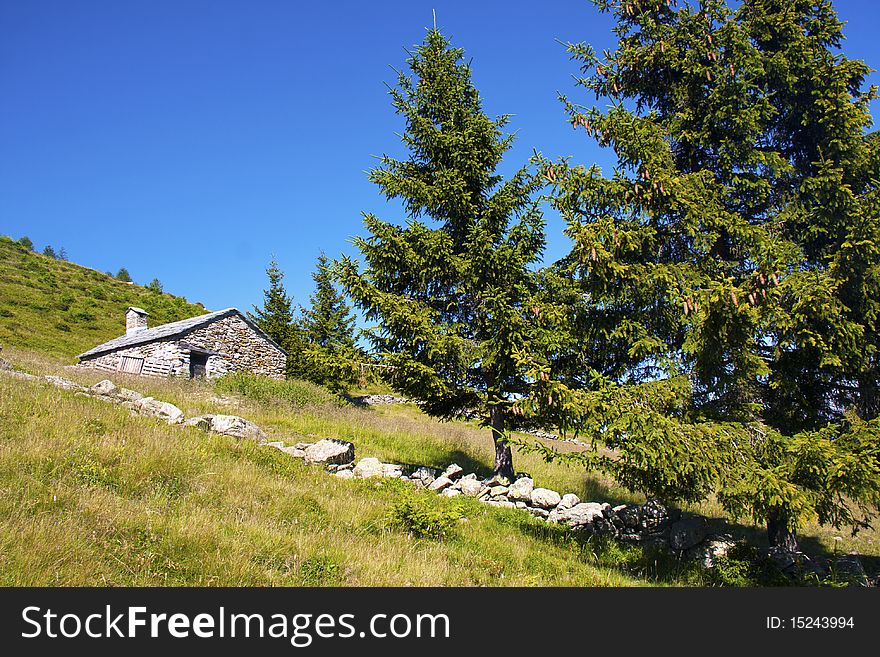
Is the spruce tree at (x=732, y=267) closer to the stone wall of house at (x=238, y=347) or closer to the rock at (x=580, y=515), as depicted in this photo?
the rock at (x=580, y=515)

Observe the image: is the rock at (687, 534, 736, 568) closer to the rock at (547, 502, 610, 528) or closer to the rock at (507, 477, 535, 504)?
the rock at (547, 502, 610, 528)

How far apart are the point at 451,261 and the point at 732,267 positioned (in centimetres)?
621

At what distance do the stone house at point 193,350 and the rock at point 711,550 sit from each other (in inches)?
933

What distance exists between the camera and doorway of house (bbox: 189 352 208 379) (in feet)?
83.4

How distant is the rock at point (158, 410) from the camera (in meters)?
12.5

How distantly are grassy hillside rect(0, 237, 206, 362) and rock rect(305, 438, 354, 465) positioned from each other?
23992 mm

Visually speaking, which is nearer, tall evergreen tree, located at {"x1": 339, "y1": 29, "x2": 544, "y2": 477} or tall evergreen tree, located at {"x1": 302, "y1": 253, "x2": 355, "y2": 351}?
tall evergreen tree, located at {"x1": 339, "y1": 29, "x2": 544, "y2": 477}

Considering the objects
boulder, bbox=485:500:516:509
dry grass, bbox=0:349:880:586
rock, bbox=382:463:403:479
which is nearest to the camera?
dry grass, bbox=0:349:880:586

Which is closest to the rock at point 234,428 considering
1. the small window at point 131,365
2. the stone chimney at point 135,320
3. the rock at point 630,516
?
the rock at point 630,516

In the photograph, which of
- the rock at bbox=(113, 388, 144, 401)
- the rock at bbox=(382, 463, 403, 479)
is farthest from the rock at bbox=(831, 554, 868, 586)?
the rock at bbox=(113, 388, 144, 401)

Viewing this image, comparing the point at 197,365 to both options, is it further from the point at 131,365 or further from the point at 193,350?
the point at 131,365

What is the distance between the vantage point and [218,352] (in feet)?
88.1

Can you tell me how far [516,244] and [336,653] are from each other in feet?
34.2

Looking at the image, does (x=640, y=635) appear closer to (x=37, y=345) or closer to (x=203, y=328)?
(x=203, y=328)
